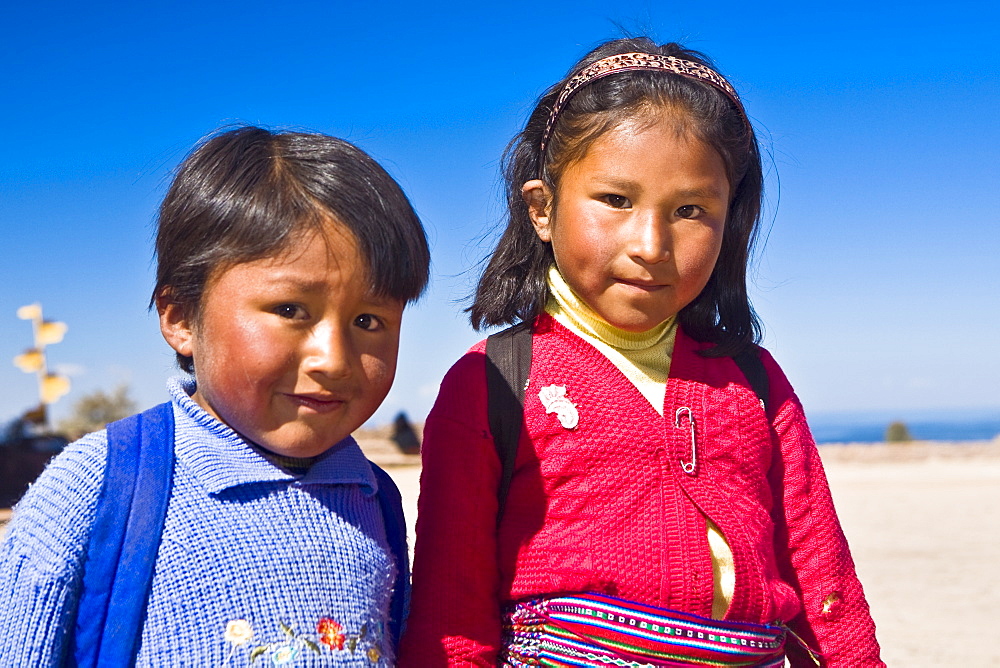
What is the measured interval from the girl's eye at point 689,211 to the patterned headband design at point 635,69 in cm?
34

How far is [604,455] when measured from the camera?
84.7 inches

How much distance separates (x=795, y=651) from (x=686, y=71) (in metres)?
1.46

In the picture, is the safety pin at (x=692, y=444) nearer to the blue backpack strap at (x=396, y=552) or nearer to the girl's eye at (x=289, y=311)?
the blue backpack strap at (x=396, y=552)

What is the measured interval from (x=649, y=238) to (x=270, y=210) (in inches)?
32.4

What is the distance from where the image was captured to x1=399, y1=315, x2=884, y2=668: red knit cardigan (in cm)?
206

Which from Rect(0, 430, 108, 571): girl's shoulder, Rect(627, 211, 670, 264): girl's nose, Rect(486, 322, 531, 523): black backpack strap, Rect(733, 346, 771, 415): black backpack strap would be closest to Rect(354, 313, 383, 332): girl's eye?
Rect(486, 322, 531, 523): black backpack strap

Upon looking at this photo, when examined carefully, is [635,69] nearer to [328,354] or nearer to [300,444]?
[328,354]

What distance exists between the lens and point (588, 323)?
2.34 metres

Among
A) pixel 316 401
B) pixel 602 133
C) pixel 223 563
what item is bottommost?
pixel 223 563

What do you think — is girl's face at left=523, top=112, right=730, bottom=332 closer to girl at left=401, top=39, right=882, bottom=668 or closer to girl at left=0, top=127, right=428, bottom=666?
girl at left=401, top=39, right=882, bottom=668

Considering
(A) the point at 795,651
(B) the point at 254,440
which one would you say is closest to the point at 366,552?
(B) the point at 254,440

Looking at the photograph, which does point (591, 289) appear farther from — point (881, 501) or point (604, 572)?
point (881, 501)

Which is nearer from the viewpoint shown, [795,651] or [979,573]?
[795,651]

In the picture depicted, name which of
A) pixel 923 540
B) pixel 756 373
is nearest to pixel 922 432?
pixel 923 540
